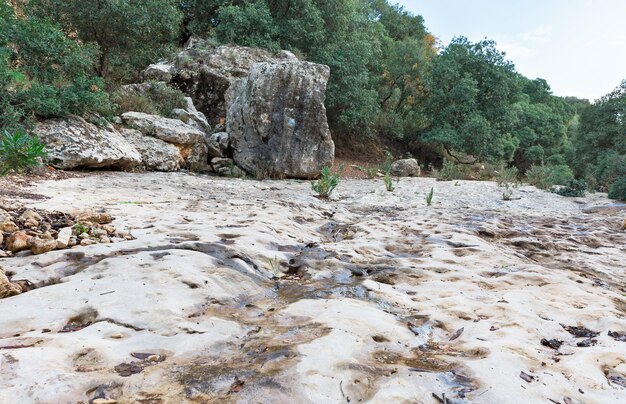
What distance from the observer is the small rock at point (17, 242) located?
7.65 ft

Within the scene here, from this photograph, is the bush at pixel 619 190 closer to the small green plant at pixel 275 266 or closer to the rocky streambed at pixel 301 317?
the rocky streambed at pixel 301 317

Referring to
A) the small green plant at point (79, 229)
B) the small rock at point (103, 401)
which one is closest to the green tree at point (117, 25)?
the small green plant at point (79, 229)

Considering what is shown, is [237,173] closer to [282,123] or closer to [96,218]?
[282,123]

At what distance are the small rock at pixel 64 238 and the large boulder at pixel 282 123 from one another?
7.19m

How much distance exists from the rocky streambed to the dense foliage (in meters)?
4.88

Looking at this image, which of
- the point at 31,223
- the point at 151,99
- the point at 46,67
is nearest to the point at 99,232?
the point at 31,223

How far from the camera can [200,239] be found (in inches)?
115

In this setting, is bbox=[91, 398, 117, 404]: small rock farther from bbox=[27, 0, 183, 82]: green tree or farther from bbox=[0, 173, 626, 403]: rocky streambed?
bbox=[27, 0, 183, 82]: green tree

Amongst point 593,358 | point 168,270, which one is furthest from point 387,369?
point 168,270

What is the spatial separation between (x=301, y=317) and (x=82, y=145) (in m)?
6.66

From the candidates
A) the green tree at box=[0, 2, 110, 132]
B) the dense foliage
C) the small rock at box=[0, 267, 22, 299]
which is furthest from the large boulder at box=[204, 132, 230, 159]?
the small rock at box=[0, 267, 22, 299]

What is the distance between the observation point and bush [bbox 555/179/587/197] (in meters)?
9.81

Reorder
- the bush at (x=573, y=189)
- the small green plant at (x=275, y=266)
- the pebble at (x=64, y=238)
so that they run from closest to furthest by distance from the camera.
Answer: the pebble at (x=64, y=238) → the small green plant at (x=275, y=266) → the bush at (x=573, y=189)

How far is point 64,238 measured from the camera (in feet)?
8.29
